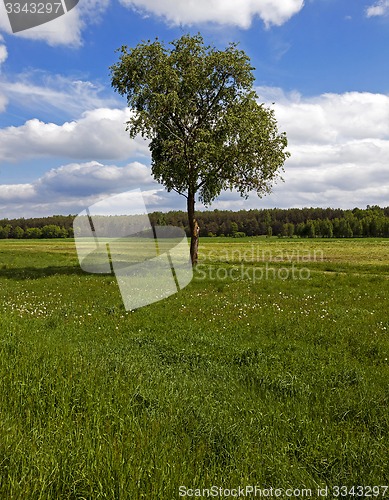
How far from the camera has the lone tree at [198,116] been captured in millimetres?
28781

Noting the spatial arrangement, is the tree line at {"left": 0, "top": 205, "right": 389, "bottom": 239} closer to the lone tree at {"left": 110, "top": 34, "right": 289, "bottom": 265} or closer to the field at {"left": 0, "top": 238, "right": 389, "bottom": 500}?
the lone tree at {"left": 110, "top": 34, "right": 289, "bottom": 265}

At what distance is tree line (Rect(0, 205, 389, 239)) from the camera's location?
160 m

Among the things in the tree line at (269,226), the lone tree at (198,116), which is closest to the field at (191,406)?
the lone tree at (198,116)

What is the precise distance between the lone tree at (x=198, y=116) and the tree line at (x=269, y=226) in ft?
432

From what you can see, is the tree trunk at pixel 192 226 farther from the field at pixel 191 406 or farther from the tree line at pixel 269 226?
the tree line at pixel 269 226

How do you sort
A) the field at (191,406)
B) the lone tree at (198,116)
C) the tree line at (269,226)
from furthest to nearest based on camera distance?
the tree line at (269,226) → the lone tree at (198,116) → the field at (191,406)

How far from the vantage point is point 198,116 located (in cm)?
3117

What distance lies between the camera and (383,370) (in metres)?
8.12

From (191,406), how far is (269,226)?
182 meters

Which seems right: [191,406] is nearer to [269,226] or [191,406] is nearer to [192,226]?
[192,226]

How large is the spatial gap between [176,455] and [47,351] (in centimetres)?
386

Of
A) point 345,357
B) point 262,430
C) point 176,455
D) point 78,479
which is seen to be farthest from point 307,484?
point 345,357

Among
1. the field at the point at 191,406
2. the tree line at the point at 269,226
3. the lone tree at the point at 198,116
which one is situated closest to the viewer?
the field at the point at 191,406

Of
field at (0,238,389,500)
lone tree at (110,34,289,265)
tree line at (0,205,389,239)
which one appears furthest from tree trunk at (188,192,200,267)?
tree line at (0,205,389,239)
